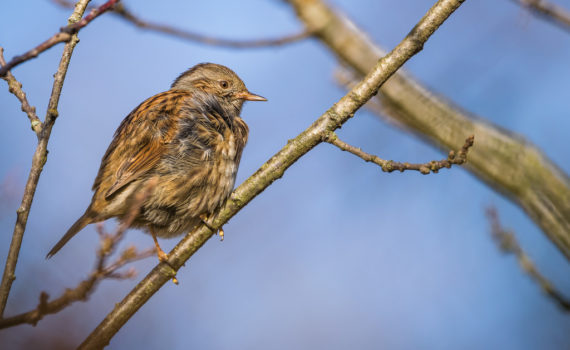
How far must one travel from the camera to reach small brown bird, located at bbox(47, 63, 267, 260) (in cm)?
454

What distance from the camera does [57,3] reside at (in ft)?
18.3

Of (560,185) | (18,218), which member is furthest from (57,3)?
(560,185)

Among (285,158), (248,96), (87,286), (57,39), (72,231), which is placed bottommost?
(87,286)

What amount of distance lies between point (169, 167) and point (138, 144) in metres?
0.30

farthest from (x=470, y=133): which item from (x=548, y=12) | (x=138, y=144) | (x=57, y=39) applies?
(x=57, y=39)

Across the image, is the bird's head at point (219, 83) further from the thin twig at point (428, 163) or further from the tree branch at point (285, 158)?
the thin twig at point (428, 163)

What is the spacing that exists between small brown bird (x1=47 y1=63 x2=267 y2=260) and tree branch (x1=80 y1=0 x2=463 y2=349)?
1.60 feet

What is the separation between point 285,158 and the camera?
393cm

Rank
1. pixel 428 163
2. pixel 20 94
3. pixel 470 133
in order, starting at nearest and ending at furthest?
pixel 20 94
pixel 428 163
pixel 470 133

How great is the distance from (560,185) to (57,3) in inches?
170

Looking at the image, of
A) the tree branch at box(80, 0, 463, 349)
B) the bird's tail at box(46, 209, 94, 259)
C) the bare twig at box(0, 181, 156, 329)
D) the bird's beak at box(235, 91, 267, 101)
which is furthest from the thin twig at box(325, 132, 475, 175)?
the bird's beak at box(235, 91, 267, 101)

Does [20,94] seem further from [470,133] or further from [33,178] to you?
[470,133]

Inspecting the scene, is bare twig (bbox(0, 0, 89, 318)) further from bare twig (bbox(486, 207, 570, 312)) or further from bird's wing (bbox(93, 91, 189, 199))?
bare twig (bbox(486, 207, 570, 312))

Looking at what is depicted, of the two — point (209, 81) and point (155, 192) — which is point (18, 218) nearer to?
point (155, 192)
